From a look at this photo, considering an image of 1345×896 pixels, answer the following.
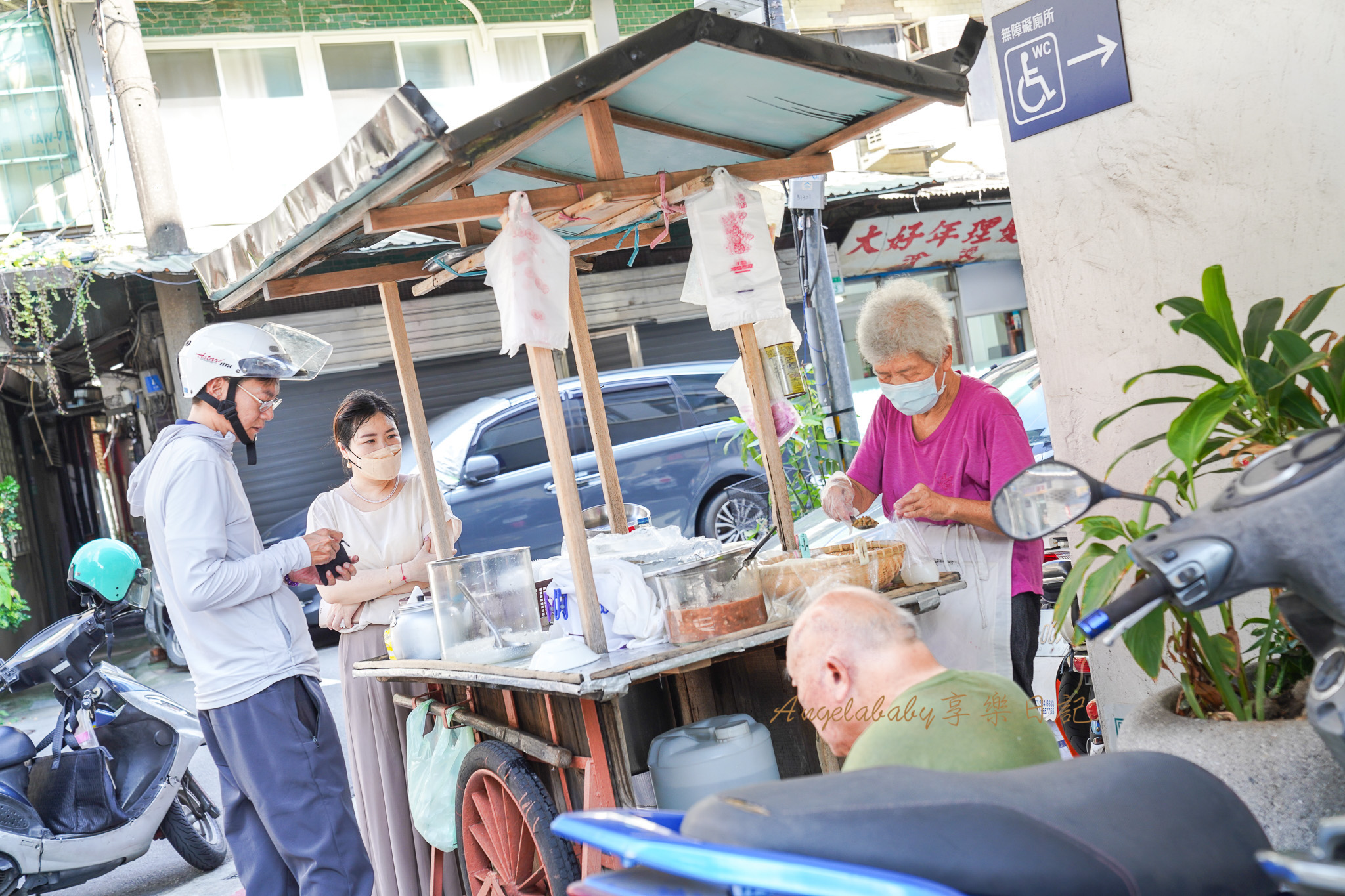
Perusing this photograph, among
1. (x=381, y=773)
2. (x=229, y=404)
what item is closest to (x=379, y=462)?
(x=229, y=404)

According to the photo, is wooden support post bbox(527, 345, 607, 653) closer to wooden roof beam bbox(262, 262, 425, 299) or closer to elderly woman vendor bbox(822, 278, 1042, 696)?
elderly woman vendor bbox(822, 278, 1042, 696)

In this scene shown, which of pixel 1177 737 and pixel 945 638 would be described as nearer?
pixel 1177 737

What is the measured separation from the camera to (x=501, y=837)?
3.10 metres

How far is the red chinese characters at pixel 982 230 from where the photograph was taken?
43.3 feet

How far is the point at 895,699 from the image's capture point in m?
1.75

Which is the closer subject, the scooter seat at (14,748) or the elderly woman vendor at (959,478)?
the elderly woman vendor at (959,478)

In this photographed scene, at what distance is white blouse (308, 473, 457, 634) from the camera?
3961mm

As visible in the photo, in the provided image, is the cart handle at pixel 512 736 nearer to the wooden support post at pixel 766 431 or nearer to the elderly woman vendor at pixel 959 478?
the wooden support post at pixel 766 431

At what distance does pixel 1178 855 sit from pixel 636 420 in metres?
8.40

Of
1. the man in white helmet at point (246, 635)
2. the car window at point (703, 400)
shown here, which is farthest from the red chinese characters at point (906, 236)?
the man in white helmet at point (246, 635)

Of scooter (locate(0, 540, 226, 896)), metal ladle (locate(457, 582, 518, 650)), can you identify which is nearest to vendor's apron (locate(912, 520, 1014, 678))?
metal ladle (locate(457, 582, 518, 650))

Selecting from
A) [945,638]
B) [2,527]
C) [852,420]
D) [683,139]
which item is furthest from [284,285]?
[2,527]

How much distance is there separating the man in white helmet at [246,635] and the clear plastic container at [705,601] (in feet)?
3.97

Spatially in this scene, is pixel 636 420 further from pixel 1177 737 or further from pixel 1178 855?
pixel 1178 855
